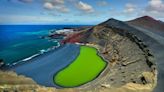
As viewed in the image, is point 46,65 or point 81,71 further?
point 46,65

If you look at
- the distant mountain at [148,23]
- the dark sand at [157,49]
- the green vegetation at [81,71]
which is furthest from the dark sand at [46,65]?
the distant mountain at [148,23]

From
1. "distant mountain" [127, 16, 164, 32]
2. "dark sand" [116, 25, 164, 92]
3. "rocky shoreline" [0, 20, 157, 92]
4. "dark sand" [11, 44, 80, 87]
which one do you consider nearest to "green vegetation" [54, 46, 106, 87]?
"dark sand" [11, 44, 80, 87]

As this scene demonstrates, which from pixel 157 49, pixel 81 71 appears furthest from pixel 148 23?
pixel 81 71

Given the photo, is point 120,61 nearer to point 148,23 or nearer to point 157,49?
point 157,49

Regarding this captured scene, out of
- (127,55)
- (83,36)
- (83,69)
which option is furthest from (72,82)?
(83,36)

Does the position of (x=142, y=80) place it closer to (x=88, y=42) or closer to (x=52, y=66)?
(x=52, y=66)

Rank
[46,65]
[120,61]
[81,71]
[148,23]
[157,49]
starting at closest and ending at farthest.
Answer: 1. [81,71]
2. [157,49]
3. [120,61]
4. [46,65]
5. [148,23]

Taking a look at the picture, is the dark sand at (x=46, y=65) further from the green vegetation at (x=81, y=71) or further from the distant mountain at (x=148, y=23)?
the distant mountain at (x=148, y=23)

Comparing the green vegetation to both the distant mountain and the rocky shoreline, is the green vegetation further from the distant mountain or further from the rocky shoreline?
the distant mountain
